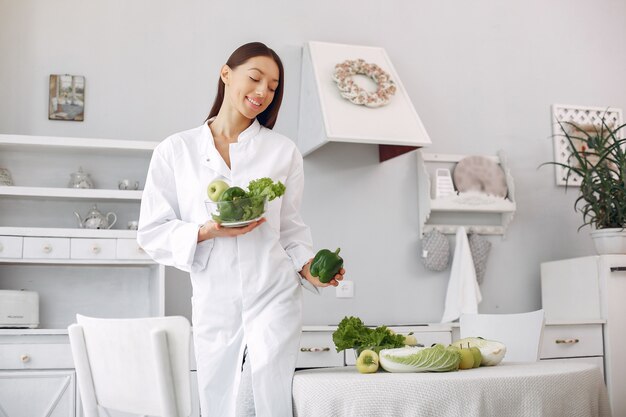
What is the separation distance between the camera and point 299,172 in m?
2.21

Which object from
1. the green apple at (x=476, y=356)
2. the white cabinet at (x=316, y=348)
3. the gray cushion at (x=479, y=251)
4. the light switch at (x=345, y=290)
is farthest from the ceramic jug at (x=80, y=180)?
the green apple at (x=476, y=356)

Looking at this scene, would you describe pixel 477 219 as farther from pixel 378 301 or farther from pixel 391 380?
pixel 391 380

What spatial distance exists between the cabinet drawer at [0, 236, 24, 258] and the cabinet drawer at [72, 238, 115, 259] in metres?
0.23

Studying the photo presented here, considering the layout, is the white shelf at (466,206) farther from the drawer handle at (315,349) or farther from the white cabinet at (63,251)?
the white cabinet at (63,251)

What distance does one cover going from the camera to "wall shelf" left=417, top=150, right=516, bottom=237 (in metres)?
4.53

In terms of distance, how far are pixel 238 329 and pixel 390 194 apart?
273cm

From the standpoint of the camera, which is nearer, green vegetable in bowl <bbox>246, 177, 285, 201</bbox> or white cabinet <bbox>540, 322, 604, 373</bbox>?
green vegetable in bowl <bbox>246, 177, 285, 201</bbox>

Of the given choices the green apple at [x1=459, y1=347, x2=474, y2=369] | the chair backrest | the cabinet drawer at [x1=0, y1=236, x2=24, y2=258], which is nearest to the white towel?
the chair backrest

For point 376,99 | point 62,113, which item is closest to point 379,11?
point 376,99

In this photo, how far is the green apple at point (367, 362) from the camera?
1.75 meters

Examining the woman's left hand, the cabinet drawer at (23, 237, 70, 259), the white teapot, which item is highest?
the white teapot

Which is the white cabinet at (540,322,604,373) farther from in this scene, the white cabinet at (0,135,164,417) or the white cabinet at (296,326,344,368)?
the white cabinet at (0,135,164,417)

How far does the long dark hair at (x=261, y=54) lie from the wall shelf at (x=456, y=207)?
238 cm

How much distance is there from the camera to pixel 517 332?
102 inches
